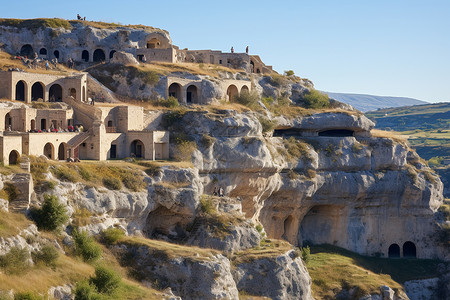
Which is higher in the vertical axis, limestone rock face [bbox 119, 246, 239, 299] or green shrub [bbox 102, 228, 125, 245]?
green shrub [bbox 102, 228, 125, 245]

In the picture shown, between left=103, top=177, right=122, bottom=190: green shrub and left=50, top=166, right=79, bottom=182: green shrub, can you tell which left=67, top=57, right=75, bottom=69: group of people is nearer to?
left=103, top=177, right=122, bottom=190: green shrub

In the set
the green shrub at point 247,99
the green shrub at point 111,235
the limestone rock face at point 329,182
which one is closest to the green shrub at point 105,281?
the green shrub at point 111,235

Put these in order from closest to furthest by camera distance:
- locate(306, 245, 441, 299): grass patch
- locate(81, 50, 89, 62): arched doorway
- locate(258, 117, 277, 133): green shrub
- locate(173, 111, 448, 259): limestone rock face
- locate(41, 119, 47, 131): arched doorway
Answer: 1. locate(41, 119, 47, 131): arched doorway
2. locate(306, 245, 441, 299): grass patch
3. locate(173, 111, 448, 259): limestone rock face
4. locate(258, 117, 277, 133): green shrub
5. locate(81, 50, 89, 62): arched doorway

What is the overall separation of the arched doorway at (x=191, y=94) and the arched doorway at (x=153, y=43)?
882cm

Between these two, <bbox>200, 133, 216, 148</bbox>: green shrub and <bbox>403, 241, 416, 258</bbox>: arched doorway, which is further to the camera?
<bbox>403, 241, 416, 258</bbox>: arched doorway

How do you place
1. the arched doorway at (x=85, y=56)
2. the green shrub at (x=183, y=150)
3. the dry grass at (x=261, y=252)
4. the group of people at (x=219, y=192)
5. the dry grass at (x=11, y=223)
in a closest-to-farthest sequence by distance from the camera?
the dry grass at (x=11, y=223) → the dry grass at (x=261, y=252) → the green shrub at (x=183, y=150) → the group of people at (x=219, y=192) → the arched doorway at (x=85, y=56)

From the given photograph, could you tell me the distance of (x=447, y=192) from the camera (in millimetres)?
118375

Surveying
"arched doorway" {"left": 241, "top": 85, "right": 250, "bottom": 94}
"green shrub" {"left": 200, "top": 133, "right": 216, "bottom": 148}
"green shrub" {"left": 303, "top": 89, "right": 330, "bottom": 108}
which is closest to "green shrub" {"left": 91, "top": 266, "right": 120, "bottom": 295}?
"green shrub" {"left": 200, "top": 133, "right": 216, "bottom": 148}

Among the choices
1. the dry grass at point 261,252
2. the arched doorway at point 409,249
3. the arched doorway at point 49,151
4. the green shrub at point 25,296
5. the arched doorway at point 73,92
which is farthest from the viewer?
the arched doorway at point 409,249

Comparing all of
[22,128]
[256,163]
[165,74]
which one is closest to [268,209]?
[256,163]

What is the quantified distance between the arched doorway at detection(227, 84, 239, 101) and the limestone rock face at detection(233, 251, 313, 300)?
23361 millimetres

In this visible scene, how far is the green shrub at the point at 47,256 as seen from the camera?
1589 inches

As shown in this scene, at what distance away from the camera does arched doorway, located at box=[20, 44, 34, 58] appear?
7175 cm

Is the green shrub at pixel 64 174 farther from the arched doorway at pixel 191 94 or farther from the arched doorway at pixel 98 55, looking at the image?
the arched doorway at pixel 98 55
